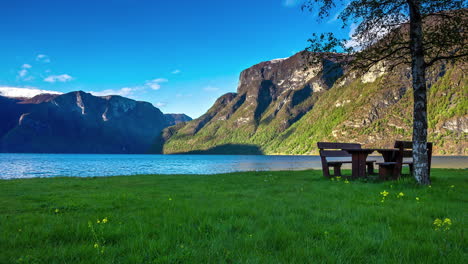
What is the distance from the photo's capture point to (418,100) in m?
10.5

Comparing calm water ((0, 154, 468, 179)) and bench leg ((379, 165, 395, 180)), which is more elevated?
bench leg ((379, 165, 395, 180))

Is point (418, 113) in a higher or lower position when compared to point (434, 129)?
lower

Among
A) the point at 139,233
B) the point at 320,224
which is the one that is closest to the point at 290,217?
the point at 320,224

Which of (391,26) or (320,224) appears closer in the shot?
(320,224)

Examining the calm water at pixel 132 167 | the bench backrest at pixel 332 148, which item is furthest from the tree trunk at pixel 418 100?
the calm water at pixel 132 167

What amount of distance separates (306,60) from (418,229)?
409 inches

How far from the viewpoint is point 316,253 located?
3436mm

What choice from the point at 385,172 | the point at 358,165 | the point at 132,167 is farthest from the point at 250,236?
the point at 132,167

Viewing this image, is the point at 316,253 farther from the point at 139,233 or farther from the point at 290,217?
the point at 139,233

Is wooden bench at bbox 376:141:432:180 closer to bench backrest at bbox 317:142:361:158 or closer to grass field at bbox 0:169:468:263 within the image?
bench backrest at bbox 317:142:361:158

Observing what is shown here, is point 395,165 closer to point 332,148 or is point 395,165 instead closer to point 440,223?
point 332,148

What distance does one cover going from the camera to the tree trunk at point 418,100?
1020 cm

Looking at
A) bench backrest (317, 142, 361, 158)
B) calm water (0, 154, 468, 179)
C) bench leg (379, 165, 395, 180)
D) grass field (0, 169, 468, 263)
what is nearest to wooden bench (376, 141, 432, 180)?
bench leg (379, 165, 395, 180)

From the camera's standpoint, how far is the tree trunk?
10.2m
